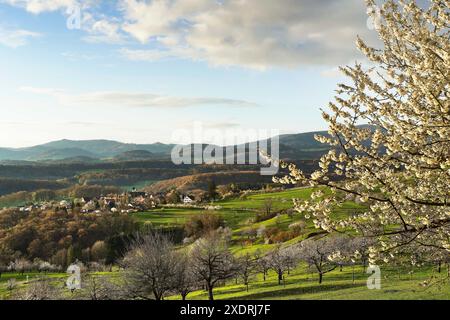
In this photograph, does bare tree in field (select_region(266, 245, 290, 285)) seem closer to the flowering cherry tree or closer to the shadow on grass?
the shadow on grass

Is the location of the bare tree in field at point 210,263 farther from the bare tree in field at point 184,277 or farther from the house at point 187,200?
the house at point 187,200

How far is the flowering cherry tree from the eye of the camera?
275 inches

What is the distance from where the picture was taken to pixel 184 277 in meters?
45.5

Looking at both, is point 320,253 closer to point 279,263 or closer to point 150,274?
point 279,263

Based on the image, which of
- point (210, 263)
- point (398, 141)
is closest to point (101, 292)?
point (210, 263)

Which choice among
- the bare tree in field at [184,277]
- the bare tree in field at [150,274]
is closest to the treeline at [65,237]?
the bare tree in field at [184,277]

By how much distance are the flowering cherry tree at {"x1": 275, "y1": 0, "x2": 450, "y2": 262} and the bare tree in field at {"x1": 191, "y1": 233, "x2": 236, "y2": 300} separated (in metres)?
39.7

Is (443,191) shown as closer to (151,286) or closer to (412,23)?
(412,23)

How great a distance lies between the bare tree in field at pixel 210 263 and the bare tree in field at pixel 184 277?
640mm
